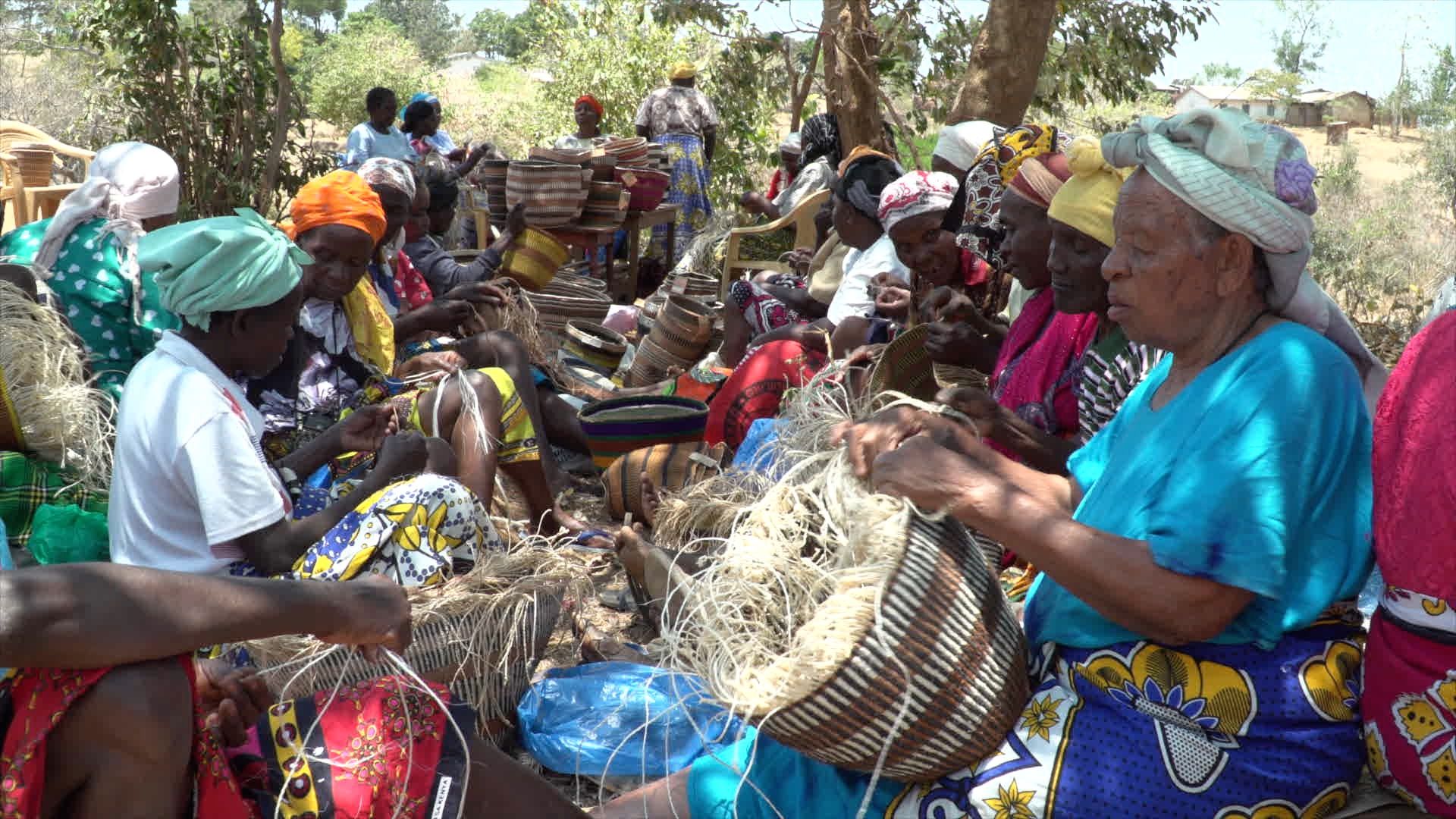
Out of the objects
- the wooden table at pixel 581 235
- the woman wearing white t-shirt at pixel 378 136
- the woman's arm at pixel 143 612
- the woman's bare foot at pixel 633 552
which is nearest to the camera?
the woman's arm at pixel 143 612

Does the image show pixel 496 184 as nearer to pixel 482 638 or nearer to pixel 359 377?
pixel 359 377

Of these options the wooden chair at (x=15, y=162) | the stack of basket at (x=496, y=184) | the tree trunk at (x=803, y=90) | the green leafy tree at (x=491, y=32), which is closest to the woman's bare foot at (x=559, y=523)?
the stack of basket at (x=496, y=184)

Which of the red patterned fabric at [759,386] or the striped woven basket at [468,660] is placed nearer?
the striped woven basket at [468,660]

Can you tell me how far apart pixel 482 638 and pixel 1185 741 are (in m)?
1.73

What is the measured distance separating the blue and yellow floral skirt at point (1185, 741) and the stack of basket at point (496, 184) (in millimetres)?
5466

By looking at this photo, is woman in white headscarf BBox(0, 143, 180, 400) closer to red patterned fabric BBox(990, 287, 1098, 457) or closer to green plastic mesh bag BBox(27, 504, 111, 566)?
green plastic mesh bag BBox(27, 504, 111, 566)

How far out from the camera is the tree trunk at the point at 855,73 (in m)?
7.65

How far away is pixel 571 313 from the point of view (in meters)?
6.68

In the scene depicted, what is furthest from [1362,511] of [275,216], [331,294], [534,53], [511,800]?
[534,53]

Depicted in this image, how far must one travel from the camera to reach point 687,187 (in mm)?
11062

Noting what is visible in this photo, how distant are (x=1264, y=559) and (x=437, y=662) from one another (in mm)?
1935

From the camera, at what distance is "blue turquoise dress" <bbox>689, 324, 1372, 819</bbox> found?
6.35ft

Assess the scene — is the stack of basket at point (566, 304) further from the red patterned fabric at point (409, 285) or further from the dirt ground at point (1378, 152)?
the dirt ground at point (1378, 152)

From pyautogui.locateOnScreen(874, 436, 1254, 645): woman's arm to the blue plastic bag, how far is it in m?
1.29
